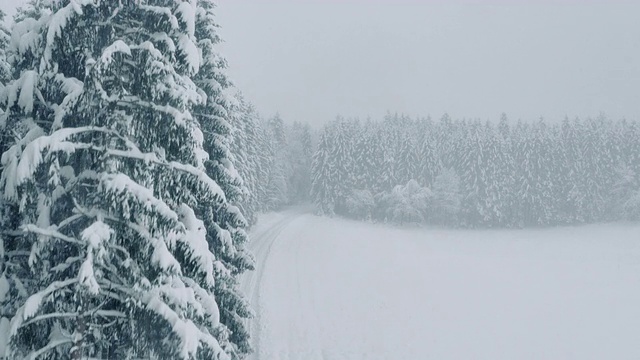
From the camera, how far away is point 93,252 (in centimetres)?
645

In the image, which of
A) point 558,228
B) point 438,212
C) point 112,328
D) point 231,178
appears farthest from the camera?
point 438,212

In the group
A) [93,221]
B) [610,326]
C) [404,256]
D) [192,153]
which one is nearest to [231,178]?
[192,153]

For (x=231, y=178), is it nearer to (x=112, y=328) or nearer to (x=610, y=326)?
(x=112, y=328)

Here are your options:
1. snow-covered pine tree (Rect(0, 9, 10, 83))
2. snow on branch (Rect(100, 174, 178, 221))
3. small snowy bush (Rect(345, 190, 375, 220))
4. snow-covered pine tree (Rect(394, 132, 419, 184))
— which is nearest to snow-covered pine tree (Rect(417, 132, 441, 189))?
snow-covered pine tree (Rect(394, 132, 419, 184))

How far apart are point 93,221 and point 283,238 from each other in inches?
1667

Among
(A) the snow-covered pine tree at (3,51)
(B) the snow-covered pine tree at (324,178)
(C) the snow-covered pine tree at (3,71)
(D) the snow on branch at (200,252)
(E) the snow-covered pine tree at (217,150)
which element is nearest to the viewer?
(D) the snow on branch at (200,252)

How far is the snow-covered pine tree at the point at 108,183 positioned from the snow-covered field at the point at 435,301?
45.3ft

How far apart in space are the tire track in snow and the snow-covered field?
0.13 m

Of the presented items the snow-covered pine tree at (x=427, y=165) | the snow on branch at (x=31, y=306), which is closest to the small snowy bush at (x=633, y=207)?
the snow-covered pine tree at (x=427, y=165)

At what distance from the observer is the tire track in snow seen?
22505mm

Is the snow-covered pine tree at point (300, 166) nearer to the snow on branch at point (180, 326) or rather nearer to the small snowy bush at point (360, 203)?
the small snowy bush at point (360, 203)

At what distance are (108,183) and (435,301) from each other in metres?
26.3

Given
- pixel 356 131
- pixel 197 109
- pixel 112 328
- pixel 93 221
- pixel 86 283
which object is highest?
pixel 356 131

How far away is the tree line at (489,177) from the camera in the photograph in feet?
242
